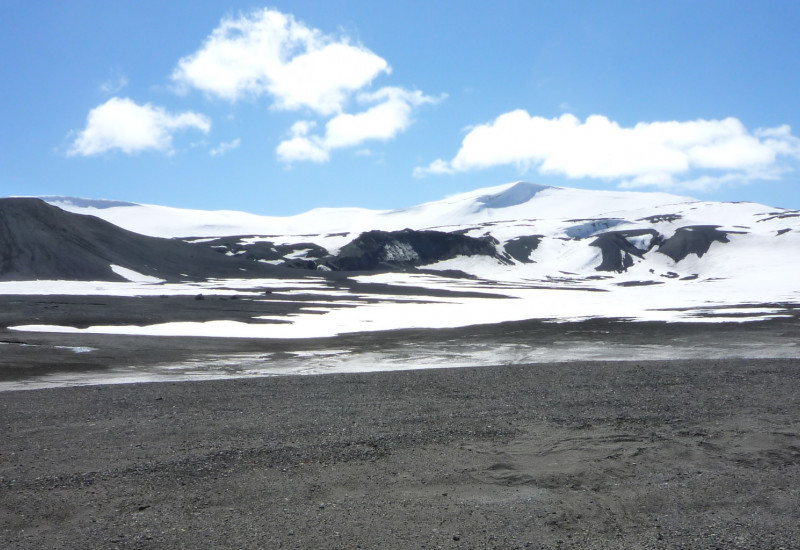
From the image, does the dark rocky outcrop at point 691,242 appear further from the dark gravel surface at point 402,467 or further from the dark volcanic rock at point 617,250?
the dark gravel surface at point 402,467

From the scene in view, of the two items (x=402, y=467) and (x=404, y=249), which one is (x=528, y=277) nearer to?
(x=404, y=249)

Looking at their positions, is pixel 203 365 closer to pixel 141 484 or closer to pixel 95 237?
pixel 141 484

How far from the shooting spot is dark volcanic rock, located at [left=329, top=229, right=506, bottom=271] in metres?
111

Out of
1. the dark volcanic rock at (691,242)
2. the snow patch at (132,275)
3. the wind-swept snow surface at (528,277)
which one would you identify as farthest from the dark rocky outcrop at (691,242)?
the snow patch at (132,275)

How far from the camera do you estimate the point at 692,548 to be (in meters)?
5.54

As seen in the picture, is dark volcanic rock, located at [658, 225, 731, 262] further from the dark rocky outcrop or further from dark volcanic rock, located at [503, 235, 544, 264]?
dark volcanic rock, located at [503, 235, 544, 264]

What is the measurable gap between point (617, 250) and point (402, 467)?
4762 inches

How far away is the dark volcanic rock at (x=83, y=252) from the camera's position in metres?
64.2

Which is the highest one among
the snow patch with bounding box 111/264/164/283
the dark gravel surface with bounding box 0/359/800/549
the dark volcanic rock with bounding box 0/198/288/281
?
the dark volcanic rock with bounding box 0/198/288/281

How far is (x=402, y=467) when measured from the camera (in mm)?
7781

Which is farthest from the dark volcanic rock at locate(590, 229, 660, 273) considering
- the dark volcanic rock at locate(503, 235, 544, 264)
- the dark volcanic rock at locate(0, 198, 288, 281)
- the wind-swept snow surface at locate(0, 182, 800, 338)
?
the dark volcanic rock at locate(0, 198, 288, 281)

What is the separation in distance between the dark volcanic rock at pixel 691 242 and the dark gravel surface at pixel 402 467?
111 m

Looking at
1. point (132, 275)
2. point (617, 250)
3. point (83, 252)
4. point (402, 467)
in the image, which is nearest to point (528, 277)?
point (617, 250)

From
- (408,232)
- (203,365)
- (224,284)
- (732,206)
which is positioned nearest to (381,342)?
(203,365)
